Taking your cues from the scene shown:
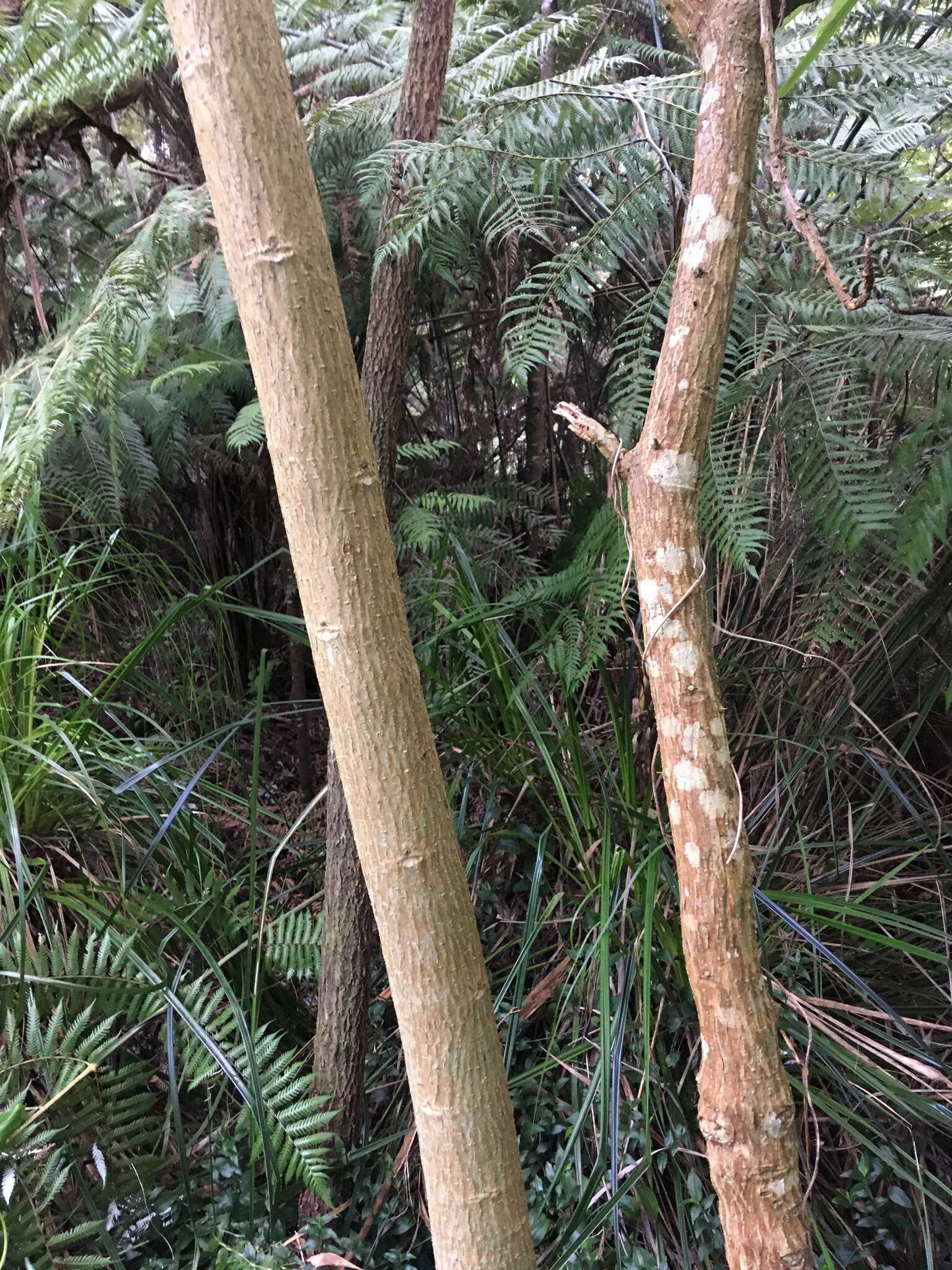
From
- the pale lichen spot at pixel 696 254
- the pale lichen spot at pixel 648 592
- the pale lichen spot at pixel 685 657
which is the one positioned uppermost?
the pale lichen spot at pixel 696 254

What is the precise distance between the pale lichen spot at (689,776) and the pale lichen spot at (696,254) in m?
0.39

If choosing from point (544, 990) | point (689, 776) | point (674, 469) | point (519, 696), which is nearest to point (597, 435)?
point (674, 469)

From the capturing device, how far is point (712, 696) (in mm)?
656

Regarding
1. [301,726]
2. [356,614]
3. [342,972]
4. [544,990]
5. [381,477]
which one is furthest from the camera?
[301,726]

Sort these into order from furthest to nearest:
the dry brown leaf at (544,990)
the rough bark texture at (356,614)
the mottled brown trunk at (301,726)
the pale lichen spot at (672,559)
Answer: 1. the mottled brown trunk at (301,726)
2. the dry brown leaf at (544,990)
3. the pale lichen spot at (672,559)
4. the rough bark texture at (356,614)

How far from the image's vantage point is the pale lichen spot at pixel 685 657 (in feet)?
2.14

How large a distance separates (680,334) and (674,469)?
11 cm

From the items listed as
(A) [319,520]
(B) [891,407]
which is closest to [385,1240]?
(A) [319,520]

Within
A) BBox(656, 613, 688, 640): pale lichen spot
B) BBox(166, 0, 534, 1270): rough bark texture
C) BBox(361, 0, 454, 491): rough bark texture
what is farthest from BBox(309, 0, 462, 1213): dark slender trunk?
BBox(656, 613, 688, 640): pale lichen spot

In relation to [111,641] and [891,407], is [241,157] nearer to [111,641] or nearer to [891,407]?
[891,407]

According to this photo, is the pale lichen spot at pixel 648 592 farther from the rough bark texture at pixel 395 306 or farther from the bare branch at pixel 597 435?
the rough bark texture at pixel 395 306

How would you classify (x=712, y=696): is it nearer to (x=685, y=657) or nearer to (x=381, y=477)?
(x=685, y=657)

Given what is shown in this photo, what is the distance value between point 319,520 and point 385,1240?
110 cm

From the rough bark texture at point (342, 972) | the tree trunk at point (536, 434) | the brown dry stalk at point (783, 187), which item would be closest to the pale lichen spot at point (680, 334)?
the brown dry stalk at point (783, 187)
